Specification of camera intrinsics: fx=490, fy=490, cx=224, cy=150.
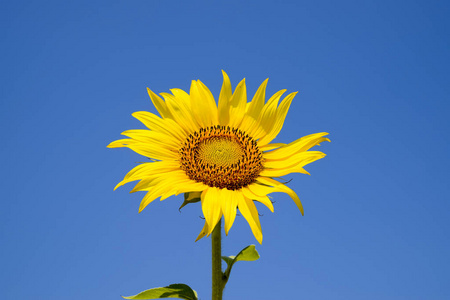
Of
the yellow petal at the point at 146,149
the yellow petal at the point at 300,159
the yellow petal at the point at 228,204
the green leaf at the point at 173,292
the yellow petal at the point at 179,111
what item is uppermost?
the yellow petal at the point at 179,111

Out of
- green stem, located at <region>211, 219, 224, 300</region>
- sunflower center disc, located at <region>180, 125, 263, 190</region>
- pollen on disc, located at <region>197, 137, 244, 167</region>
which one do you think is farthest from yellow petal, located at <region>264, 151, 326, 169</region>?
green stem, located at <region>211, 219, 224, 300</region>

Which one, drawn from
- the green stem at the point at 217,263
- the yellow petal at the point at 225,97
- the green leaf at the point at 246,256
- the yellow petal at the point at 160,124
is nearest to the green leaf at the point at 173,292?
the green stem at the point at 217,263

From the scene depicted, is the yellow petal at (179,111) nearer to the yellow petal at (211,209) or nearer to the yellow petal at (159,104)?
the yellow petal at (159,104)

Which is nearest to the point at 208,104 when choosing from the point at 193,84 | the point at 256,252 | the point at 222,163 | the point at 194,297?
the point at 193,84

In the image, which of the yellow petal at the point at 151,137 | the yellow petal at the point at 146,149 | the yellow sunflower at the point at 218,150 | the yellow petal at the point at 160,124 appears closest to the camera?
the yellow sunflower at the point at 218,150

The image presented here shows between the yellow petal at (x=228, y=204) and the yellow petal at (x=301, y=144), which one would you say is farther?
the yellow petal at (x=301, y=144)

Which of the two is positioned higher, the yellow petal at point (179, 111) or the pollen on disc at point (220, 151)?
the yellow petal at point (179, 111)

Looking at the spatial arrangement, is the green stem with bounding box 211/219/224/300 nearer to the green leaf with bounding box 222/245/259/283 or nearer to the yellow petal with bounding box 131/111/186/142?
the green leaf with bounding box 222/245/259/283
